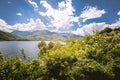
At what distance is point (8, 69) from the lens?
44.1ft

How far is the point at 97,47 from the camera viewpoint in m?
21.7

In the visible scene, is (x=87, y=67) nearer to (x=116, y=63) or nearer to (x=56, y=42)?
(x=116, y=63)

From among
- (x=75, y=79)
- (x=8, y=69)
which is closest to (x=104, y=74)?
(x=75, y=79)

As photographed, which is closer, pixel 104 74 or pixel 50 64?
pixel 50 64

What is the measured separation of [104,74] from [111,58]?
9.74 feet

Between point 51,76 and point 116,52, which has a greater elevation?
point 116,52

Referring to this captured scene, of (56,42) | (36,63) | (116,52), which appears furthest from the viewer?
(56,42)

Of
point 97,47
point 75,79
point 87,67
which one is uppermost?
point 97,47

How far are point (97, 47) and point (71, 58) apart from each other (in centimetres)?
586

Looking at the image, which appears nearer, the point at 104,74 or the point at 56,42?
the point at 104,74

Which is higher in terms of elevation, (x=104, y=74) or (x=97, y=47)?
(x=97, y=47)

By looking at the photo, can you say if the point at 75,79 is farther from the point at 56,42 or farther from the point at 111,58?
the point at 56,42

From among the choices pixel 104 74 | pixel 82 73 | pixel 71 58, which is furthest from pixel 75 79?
pixel 104 74

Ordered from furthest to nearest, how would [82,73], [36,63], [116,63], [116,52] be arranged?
[116,52], [116,63], [82,73], [36,63]
